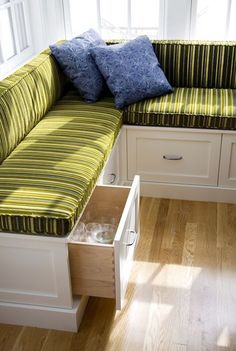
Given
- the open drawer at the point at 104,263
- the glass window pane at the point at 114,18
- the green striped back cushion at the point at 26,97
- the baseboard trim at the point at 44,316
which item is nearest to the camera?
the open drawer at the point at 104,263

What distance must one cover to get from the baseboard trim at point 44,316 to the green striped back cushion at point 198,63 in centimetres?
165

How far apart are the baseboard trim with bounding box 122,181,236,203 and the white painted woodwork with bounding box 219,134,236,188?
0.15ft

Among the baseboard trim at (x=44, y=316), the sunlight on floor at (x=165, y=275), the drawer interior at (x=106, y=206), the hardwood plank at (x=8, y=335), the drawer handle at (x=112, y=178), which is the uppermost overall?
the drawer interior at (x=106, y=206)

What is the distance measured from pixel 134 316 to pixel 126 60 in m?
1.47

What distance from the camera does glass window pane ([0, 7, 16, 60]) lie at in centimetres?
262

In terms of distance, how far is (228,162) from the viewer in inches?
100

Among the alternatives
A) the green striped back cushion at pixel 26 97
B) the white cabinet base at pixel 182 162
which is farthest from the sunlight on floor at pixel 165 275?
the green striped back cushion at pixel 26 97

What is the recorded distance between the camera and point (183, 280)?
6.72 feet

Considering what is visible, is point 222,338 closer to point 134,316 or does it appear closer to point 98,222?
point 134,316

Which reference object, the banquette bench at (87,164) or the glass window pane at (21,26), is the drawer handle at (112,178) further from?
the glass window pane at (21,26)

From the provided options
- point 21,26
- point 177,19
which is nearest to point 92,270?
point 21,26

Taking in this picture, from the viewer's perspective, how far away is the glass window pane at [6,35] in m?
2.62

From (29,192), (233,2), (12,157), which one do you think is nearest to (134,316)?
(29,192)

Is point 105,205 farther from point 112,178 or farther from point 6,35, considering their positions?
point 6,35
